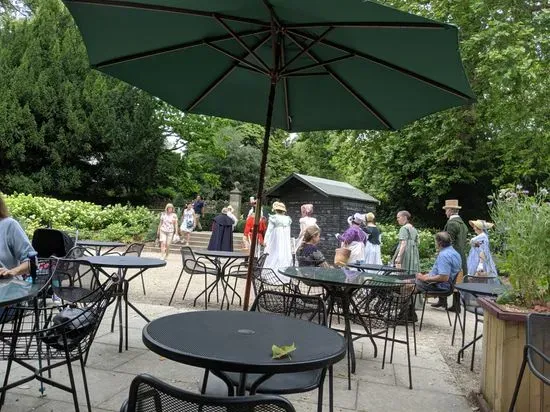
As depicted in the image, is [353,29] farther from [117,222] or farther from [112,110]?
[112,110]

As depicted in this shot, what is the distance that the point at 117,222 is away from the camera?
1791 centimetres

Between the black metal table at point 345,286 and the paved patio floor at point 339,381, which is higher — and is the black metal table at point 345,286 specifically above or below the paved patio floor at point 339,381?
above

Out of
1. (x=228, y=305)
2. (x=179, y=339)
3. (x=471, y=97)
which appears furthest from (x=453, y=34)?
(x=228, y=305)

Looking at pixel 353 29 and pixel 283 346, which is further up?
pixel 353 29

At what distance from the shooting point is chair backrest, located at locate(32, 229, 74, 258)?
19.3ft

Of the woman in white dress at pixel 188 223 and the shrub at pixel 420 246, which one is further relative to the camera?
the woman in white dress at pixel 188 223

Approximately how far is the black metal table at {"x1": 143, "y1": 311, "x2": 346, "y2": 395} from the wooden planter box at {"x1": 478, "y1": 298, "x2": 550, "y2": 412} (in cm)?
160

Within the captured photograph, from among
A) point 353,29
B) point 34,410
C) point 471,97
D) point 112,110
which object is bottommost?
point 34,410

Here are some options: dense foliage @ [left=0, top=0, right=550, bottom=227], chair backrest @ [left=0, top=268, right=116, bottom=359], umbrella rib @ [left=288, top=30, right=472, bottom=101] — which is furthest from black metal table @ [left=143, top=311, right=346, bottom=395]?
dense foliage @ [left=0, top=0, right=550, bottom=227]

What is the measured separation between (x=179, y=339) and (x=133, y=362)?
233 centimetres

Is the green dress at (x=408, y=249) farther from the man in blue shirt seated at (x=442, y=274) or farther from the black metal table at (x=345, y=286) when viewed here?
the black metal table at (x=345, y=286)

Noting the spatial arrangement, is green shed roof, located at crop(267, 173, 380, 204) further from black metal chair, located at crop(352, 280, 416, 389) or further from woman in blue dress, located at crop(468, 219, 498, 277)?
black metal chair, located at crop(352, 280, 416, 389)

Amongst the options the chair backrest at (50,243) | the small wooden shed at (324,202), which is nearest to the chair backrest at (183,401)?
the chair backrest at (50,243)

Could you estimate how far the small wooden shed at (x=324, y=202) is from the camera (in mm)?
15133
